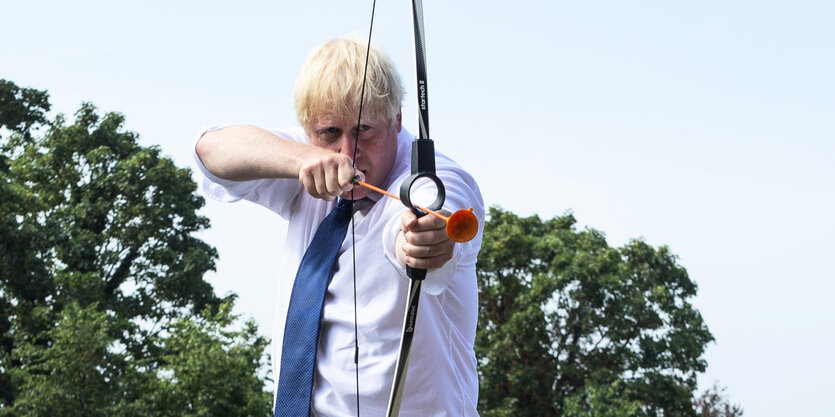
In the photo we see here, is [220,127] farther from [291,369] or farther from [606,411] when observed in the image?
[606,411]

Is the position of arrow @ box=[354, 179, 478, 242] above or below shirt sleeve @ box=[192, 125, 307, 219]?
below

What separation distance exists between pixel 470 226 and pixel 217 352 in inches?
643

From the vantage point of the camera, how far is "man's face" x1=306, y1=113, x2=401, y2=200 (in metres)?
2.28

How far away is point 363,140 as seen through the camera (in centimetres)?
231

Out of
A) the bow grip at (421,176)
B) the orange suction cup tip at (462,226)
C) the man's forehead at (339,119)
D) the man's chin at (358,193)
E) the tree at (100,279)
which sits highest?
the tree at (100,279)

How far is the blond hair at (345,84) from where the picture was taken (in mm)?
2254

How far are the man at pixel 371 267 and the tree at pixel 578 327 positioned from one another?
1870cm

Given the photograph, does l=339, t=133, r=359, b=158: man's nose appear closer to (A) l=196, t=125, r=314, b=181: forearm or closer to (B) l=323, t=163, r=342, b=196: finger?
(A) l=196, t=125, r=314, b=181: forearm

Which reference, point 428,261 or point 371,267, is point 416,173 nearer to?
point 428,261

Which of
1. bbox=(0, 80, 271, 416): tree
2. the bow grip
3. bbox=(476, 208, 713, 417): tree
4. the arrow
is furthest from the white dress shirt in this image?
bbox=(476, 208, 713, 417): tree

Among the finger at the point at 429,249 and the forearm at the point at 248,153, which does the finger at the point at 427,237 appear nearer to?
the finger at the point at 429,249

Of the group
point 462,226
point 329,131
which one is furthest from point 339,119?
point 462,226

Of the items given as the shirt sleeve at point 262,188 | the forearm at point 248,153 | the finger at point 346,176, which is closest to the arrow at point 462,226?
the finger at point 346,176

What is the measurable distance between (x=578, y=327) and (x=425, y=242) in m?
20.2
